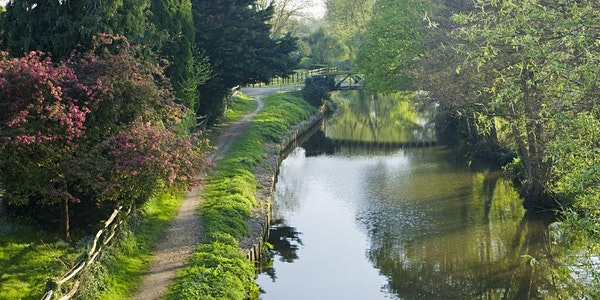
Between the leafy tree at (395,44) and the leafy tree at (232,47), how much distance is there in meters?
8.68

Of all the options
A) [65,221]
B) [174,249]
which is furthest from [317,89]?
[65,221]

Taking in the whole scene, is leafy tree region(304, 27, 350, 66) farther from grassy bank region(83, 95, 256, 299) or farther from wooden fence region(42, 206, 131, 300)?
wooden fence region(42, 206, 131, 300)

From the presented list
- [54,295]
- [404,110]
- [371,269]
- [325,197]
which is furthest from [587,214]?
[404,110]

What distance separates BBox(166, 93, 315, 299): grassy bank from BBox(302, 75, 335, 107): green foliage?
70.1ft

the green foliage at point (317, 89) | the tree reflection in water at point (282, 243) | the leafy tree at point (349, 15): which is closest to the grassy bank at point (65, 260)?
the tree reflection in water at point (282, 243)

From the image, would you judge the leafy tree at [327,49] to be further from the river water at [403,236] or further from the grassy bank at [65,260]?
the grassy bank at [65,260]

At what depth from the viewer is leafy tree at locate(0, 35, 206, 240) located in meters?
16.4

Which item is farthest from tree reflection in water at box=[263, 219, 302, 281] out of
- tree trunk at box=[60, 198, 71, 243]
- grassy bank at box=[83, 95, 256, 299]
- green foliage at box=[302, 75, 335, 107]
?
green foliage at box=[302, 75, 335, 107]

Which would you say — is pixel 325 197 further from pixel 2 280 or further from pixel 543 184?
pixel 2 280

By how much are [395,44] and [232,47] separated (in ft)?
42.1

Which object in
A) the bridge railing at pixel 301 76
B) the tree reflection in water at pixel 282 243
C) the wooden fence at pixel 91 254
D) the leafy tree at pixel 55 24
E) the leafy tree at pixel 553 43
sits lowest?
the tree reflection in water at pixel 282 243

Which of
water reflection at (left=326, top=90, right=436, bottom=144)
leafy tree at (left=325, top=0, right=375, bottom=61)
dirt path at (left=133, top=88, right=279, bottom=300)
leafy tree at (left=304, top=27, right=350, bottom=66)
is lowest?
dirt path at (left=133, top=88, right=279, bottom=300)

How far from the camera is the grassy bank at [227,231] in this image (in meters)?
17.2

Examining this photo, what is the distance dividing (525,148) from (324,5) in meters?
66.4
